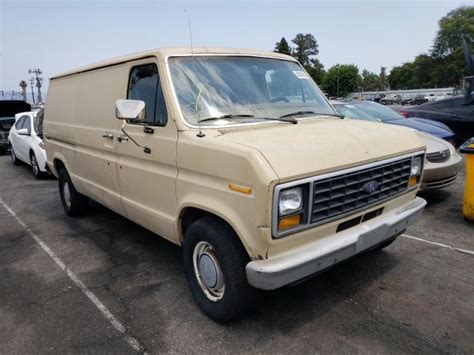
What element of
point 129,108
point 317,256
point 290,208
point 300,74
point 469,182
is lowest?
point 469,182

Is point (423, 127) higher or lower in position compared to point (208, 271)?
higher

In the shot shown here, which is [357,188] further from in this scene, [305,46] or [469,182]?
[305,46]

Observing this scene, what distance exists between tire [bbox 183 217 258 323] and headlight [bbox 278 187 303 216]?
1.63 feet

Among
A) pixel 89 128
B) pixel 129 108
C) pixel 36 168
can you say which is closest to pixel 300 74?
pixel 129 108

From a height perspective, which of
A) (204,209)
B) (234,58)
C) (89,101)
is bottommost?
(204,209)

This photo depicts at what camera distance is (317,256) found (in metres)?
2.65

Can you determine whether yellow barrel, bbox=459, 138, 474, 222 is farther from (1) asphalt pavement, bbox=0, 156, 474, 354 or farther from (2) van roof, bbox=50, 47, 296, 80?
(2) van roof, bbox=50, 47, 296, 80

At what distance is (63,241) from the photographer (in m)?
5.19

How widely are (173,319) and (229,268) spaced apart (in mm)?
806

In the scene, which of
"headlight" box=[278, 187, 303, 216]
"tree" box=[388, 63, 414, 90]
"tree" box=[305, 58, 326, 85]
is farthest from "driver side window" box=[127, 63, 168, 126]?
"tree" box=[388, 63, 414, 90]

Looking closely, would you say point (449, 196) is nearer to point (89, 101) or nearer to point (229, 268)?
point (229, 268)

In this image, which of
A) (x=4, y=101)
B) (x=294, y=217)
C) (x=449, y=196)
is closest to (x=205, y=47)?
(x=294, y=217)

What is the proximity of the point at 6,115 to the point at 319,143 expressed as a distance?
15263mm

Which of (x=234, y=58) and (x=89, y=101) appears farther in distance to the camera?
(x=89, y=101)
